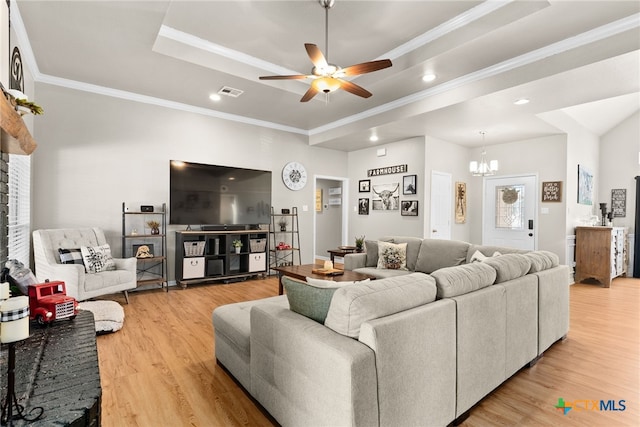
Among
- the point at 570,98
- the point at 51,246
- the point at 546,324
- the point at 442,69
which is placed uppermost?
the point at 442,69

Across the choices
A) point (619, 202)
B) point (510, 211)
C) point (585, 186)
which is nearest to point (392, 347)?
point (510, 211)

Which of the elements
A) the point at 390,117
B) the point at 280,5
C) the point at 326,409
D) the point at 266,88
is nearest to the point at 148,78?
the point at 266,88

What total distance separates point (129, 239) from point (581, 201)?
7427 millimetres

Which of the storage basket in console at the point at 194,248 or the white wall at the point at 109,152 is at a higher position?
the white wall at the point at 109,152

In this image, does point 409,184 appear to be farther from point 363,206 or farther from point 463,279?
point 463,279

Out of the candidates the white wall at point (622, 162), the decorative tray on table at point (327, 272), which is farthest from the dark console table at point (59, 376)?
the white wall at point (622, 162)

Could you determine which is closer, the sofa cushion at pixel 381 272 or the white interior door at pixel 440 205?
the sofa cushion at pixel 381 272

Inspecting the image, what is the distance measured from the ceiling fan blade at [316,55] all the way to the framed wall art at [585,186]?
5390mm

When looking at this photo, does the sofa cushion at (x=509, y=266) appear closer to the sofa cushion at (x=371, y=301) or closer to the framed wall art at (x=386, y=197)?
the sofa cushion at (x=371, y=301)

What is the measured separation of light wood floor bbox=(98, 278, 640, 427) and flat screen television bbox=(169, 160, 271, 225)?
5.34ft

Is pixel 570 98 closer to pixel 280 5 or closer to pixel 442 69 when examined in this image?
pixel 442 69

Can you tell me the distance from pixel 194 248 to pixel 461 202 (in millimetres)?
5032

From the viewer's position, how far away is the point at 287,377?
1.61 m

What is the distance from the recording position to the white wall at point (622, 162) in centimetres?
620
